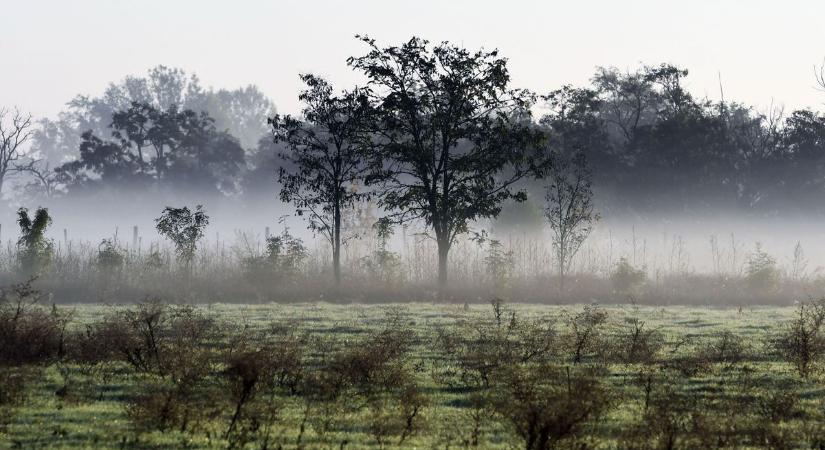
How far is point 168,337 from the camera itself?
69.0 ft

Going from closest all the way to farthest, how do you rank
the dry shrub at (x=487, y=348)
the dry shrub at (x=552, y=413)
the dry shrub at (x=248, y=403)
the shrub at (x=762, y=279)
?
the dry shrub at (x=552, y=413) → the dry shrub at (x=248, y=403) → the dry shrub at (x=487, y=348) → the shrub at (x=762, y=279)

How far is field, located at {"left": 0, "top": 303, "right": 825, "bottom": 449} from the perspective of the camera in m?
11.8

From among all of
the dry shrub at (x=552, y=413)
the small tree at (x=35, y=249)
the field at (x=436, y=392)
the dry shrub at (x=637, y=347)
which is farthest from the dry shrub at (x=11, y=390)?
the small tree at (x=35, y=249)

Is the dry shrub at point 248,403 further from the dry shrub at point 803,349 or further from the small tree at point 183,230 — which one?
the small tree at point 183,230

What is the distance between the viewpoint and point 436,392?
15.5 metres

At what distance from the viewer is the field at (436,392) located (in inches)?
465

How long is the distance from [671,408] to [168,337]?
452 inches

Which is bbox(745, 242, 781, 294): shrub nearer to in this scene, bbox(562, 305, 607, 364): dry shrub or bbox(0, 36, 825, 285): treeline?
bbox(0, 36, 825, 285): treeline

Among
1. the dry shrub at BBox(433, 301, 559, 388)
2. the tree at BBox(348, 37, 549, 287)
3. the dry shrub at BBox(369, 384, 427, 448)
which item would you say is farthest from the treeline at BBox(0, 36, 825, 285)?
the dry shrub at BBox(369, 384, 427, 448)

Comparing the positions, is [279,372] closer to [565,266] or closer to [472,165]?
[472,165]

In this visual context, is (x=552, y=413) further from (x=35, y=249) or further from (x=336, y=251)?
(x=336, y=251)

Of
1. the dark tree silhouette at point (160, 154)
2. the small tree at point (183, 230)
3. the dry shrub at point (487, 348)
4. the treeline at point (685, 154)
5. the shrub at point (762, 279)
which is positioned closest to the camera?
the dry shrub at point (487, 348)

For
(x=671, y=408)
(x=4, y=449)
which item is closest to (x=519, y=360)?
(x=671, y=408)

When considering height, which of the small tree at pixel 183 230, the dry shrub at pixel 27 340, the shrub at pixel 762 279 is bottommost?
the dry shrub at pixel 27 340
